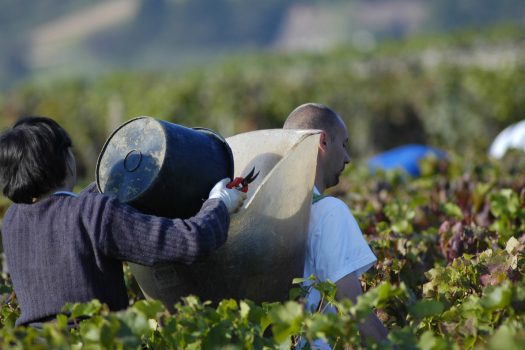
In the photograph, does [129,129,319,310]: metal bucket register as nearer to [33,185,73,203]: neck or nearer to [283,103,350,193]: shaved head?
[283,103,350,193]: shaved head

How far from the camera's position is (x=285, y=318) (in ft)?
8.20

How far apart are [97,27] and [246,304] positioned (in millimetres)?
159578

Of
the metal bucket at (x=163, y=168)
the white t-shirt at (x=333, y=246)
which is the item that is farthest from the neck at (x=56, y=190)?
the white t-shirt at (x=333, y=246)

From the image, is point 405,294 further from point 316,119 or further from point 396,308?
point 316,119

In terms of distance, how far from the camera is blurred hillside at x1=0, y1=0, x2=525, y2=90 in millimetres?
147750

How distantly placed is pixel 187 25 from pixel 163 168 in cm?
16399

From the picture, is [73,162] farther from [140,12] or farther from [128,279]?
[140,12]

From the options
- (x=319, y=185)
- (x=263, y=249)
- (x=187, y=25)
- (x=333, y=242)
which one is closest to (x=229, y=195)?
(x=263, y=249)

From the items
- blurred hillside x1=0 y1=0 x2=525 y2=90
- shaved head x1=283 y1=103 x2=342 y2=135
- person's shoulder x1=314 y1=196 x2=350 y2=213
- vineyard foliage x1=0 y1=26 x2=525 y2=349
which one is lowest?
blurred hillside x1=0 y1=0 x2=525 y2=90

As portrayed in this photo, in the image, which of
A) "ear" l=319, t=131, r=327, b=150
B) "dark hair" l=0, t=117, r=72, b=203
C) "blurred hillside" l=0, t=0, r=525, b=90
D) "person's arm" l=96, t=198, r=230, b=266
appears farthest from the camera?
"blurred hillside" l=0, t=0, r=525, b=90

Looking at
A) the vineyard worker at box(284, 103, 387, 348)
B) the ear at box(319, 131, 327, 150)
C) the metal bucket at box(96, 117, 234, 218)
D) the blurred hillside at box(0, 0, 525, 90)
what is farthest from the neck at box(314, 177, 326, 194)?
the blurred hillside at box(0, 0, 525, 90)

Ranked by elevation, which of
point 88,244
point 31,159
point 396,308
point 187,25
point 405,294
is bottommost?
point 187,25

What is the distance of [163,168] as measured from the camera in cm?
304

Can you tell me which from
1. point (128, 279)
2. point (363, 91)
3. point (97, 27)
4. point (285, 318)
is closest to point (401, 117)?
point (363, 91)
